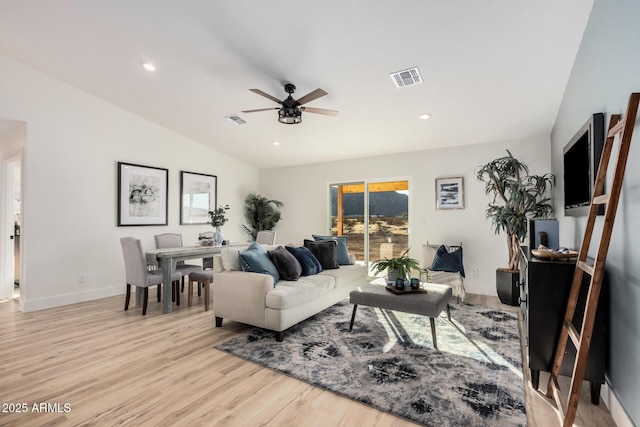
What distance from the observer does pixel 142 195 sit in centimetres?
527

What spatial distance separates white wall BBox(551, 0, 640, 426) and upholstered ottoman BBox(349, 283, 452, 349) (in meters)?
1.20

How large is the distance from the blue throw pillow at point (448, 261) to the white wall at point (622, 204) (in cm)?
264

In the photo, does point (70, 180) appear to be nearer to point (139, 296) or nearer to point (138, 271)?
point (138, 271)

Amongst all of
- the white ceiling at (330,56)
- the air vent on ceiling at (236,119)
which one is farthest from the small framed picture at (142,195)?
the air vent on ceiling at (236,119)

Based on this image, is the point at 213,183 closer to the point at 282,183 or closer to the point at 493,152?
the point at 282,183

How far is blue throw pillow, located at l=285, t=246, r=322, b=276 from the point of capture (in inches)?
156

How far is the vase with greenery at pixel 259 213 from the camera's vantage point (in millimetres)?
7141

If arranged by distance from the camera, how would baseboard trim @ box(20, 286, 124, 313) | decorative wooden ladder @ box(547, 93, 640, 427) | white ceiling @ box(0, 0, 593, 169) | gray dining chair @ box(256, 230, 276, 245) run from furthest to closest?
gray dining chair @ box(256, 230, 276, 245) < baseboard trim @ box(20, 286, 124, 313) < white ceiling @ box(0, 0, 593, 169) < decorative wooden ladder @ box(547, 93, 640, 427)

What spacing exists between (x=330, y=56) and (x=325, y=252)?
8.17ft

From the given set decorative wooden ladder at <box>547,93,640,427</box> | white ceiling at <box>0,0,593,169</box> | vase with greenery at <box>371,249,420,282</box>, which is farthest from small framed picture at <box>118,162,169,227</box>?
decorative wooden ladder at <box>547,93,640,427</box>

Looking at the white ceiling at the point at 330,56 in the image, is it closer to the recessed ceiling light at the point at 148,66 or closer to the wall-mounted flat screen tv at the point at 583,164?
the recessed ceiling light at the point at 148,66

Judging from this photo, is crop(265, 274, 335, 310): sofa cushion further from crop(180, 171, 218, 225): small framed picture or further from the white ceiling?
crop(180, 171, 218, 225): small framed picture

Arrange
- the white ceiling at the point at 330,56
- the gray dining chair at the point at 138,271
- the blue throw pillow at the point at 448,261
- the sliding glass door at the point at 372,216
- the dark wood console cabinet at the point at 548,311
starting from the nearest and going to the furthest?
the dark wood console cabinet at the point at 548,311
the white ceiling at the point at 330,56
the gray dining chair at the point at 138,271
the blue throw pillow at the point at 448,261
the sliding glass door at the point at 372,216

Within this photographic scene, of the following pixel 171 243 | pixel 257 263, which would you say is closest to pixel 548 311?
pixel 257 263
